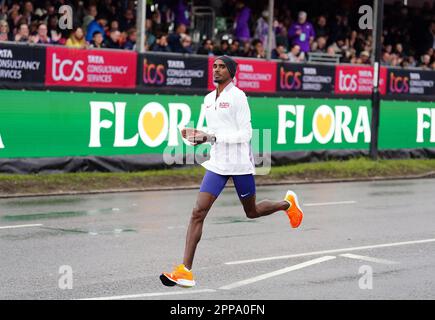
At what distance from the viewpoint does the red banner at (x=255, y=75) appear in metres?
22.8

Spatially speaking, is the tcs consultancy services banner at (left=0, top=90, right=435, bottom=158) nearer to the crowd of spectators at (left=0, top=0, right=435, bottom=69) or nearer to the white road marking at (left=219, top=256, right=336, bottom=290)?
the crowd of spectators at (left=0, top=0, right=435, bottom=69)

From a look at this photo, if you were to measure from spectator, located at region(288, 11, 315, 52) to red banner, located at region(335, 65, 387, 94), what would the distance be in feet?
5.22

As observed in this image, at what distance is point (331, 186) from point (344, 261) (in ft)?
31.7

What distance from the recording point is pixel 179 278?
9.17 meters

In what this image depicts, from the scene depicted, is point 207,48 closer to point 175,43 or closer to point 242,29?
point 175,43

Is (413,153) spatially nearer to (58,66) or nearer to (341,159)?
(341,159)

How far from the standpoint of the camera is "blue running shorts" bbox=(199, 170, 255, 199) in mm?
9602

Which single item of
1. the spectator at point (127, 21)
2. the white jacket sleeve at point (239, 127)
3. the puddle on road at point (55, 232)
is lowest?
the puddle on road at point (55, 232)

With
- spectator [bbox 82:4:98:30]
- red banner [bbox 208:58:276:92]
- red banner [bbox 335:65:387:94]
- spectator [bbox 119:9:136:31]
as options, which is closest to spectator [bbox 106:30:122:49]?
spectator [bbox 82:4:98:30]

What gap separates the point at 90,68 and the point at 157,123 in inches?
75.7

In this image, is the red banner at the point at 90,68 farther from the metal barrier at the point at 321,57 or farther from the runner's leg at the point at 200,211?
the runner's leg at the point at 200,211

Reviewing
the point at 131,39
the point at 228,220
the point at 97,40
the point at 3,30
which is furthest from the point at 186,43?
the point at 228,220

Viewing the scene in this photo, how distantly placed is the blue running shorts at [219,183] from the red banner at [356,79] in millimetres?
15549

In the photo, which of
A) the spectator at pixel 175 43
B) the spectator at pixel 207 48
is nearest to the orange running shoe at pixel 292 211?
the spectator at pixel 175 43
